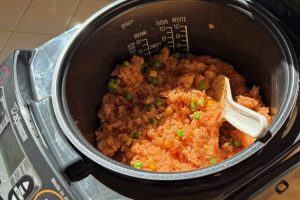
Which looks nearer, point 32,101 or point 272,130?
point 272,130

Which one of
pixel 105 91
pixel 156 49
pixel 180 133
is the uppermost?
pixel 156 49

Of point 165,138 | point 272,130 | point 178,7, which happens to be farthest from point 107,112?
point 272,130

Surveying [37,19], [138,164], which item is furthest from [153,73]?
[37,19]

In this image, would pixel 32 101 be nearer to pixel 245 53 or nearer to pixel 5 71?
pixel 5 71

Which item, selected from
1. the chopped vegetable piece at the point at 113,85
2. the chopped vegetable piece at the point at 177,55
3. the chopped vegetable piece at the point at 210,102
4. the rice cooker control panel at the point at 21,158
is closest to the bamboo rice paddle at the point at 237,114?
the chopped vegetable piece at the point at 210,102

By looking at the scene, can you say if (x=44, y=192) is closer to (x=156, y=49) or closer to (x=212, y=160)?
(x=212, y=160)

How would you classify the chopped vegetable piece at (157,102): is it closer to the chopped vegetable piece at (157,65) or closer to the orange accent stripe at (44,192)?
the chopped vegetable piece at (157,65)

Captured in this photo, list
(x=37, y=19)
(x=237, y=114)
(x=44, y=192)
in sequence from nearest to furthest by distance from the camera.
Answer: (x=44, y=192), (x=237, y=114), (x=37, y=19)
